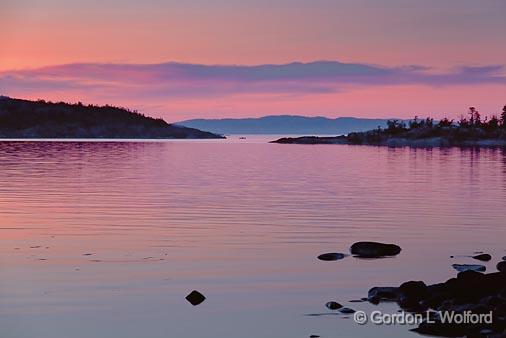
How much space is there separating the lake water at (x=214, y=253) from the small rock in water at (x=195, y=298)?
384 mm

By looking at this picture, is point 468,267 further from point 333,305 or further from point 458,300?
point 333,305

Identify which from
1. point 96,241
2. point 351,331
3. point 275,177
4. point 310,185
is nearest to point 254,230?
point 96,241

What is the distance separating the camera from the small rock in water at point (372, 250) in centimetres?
3438

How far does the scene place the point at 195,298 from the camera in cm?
2619

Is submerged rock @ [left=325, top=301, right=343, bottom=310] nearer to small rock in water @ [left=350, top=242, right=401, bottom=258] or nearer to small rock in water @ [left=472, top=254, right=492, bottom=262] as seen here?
small rock in water @ [left=350, top=242, right=401, bottom=258]

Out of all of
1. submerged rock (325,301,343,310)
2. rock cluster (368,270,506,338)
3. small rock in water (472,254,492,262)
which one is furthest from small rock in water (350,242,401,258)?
submerged rock (325,301,343,310)

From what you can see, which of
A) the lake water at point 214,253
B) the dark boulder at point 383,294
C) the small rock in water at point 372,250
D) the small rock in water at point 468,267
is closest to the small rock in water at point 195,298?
the lake water at point 214,253

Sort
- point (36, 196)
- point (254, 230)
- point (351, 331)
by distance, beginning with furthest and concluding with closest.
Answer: point (36, 196) → point (254, 230) → point (351, 331)

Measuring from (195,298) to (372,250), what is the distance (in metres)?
11.1

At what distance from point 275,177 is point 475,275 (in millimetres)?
67283

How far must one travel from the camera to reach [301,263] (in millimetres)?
32719

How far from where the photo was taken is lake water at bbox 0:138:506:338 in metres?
24.2

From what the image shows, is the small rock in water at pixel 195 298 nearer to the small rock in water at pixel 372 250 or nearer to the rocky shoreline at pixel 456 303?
the rocky shoreline at pixel 456 303

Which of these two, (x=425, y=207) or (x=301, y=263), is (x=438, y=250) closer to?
(x=301, y=263)
